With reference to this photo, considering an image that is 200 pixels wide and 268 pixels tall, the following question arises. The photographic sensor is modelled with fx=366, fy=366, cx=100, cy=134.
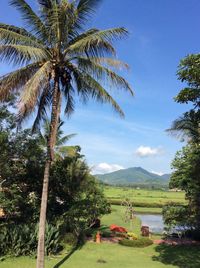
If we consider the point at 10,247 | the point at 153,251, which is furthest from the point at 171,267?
the point at 10,247

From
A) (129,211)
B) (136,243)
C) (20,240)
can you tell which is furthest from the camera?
(129,211)

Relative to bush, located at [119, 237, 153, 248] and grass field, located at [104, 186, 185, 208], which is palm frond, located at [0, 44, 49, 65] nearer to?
bush, located at [119, 237, 153, 248]

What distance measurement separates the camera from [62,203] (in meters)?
23.8

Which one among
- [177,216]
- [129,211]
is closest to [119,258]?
[177,216]

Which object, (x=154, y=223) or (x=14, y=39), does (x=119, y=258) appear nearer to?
(x=14, y=39)

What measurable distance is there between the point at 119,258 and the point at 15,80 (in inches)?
413

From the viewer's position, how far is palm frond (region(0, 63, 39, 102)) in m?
14.1

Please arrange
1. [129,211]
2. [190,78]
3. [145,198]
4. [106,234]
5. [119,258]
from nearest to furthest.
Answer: [190,78] < [119,258] < [106,234] < [129,211] < [145,198]

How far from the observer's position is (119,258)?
18.8 meters

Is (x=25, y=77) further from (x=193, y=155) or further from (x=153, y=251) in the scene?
(x=153, y=251)

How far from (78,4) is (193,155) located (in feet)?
34.4

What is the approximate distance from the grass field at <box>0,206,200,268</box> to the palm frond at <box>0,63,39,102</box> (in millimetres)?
7798

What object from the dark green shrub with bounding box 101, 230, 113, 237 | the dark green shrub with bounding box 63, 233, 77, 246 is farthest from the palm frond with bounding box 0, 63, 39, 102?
the dark green shrub with bounding box 101, 230, 113, 237

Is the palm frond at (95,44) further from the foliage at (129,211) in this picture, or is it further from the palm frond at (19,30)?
the foliage at (129,211)
